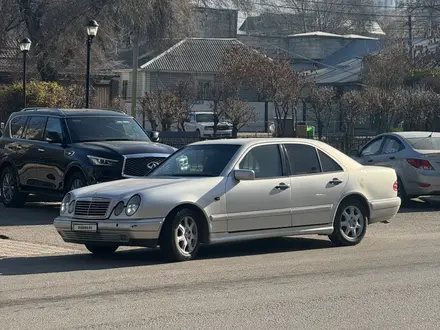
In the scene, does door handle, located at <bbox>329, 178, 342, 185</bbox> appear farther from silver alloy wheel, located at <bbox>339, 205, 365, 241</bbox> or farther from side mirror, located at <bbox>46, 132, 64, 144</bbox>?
side mirror, located at <bbox>46, 132, 64, 144</bbox>

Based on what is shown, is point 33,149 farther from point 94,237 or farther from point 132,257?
point 94,237

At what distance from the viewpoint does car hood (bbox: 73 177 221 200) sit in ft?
38.6

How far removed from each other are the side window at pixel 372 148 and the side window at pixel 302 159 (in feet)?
24.8

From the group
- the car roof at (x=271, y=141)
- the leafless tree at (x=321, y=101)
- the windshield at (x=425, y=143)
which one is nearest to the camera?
the car roof at (x=271, y=141)

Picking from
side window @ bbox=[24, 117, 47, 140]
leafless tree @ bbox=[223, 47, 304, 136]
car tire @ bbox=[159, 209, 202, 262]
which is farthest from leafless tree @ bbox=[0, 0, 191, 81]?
car tire @ bbox=[159, 209, 202, 262]

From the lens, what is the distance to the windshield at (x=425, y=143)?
1970 centimetres

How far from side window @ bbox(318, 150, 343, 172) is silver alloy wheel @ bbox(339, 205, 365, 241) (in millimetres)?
562

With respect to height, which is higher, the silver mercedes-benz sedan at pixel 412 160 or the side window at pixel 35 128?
the side window at pixel 35 128

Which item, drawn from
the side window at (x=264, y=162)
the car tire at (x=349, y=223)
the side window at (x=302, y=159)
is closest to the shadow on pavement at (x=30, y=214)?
the side window at (x=264, y=162)

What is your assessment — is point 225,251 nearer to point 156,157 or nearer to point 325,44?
point 156,157

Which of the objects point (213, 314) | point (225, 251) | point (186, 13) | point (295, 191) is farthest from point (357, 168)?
point (186, 13)

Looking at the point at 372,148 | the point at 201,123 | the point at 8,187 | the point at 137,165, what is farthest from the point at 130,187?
the point at 201,123

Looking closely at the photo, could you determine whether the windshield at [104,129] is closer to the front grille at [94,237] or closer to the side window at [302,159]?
the side window at [302,159]

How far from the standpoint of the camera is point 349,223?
44.1 ft
